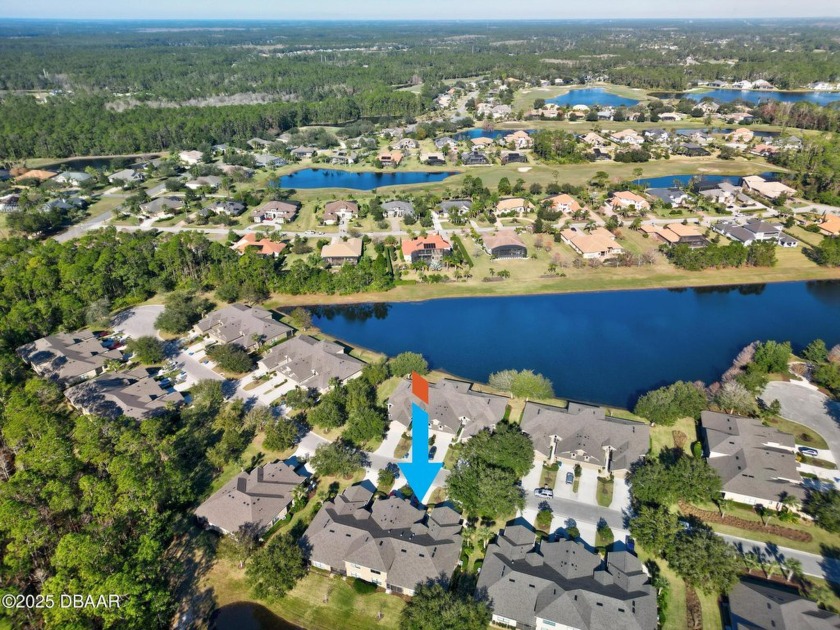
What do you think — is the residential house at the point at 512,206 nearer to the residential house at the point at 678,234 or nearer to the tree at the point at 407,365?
the residential house at the point at 678,234

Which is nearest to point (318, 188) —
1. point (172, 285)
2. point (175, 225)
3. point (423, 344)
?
point (175, 225)

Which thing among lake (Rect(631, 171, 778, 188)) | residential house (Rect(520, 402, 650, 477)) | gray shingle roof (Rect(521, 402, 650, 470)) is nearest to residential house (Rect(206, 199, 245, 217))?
gray shingle roof (Rect(521, 402, 650, 470))

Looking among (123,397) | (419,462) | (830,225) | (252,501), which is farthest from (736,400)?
(830,225)

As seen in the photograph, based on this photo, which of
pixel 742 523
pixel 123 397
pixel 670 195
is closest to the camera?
pixel 742 523

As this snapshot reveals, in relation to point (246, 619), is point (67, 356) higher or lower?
higher

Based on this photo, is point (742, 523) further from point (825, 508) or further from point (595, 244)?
point (595, 244)

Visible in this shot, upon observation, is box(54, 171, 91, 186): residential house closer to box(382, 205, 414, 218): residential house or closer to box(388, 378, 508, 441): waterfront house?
box(382, 205, 414, 218): residential house

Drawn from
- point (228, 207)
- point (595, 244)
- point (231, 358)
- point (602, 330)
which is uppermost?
point (231, 358)
